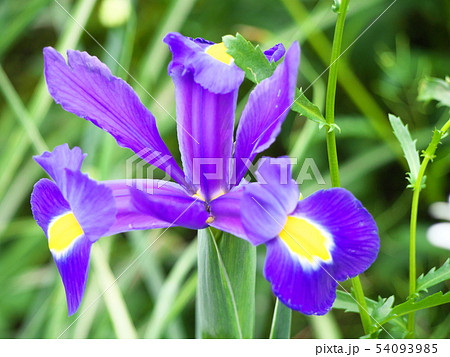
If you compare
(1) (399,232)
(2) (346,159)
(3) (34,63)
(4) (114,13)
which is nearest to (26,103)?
Result: (3) (34,63)

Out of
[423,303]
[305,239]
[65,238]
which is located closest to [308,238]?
[305,239]

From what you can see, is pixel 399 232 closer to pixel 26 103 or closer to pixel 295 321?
pixel 295 321

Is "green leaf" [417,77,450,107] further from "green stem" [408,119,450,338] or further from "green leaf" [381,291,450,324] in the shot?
"green leaf" [381,291,450,324]

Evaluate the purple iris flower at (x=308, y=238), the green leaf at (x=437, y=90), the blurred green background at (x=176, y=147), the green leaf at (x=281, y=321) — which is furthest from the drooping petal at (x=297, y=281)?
the blurred green background at (x=176, y=147)

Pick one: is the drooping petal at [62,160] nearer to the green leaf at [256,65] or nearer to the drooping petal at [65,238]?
the drooping petal at [65,238]

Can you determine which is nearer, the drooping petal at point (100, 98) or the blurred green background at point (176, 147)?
the drooping petal at point (100, 98)

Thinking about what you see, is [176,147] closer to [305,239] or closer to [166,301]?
[166,301]
